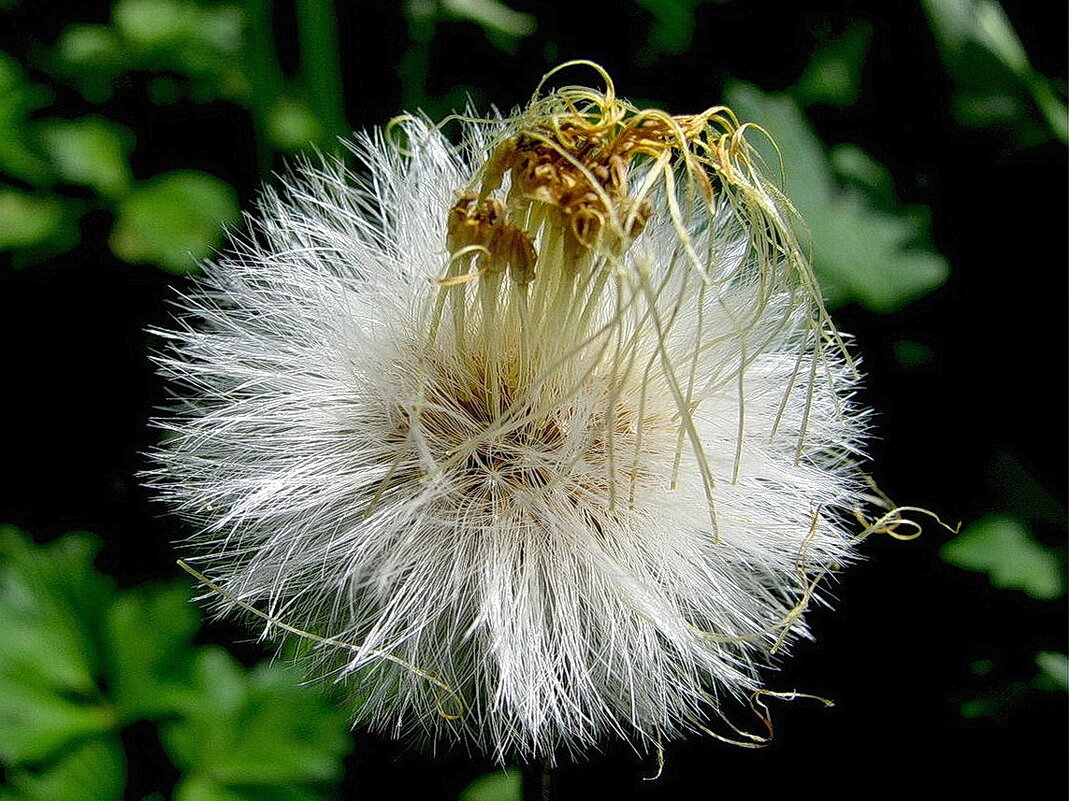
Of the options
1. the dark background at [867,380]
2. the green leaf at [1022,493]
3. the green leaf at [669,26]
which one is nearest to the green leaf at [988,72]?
the dark background at [867,380]

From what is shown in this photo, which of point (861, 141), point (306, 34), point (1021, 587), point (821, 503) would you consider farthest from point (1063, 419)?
point (306, 34)

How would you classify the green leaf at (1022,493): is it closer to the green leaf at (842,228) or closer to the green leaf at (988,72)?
the green leaf at (842,228)

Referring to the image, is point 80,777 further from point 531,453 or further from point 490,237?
point 490,237

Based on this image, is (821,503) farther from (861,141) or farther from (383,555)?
(861,141)

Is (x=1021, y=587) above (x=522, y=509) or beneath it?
beneath

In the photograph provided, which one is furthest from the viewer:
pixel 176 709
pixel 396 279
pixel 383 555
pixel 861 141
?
pixel 861 141

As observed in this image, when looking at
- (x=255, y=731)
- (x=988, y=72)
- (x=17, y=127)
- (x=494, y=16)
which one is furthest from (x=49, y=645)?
(x=988, y=72)

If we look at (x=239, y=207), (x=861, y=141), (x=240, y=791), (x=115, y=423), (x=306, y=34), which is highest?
(x=306, y=34)
